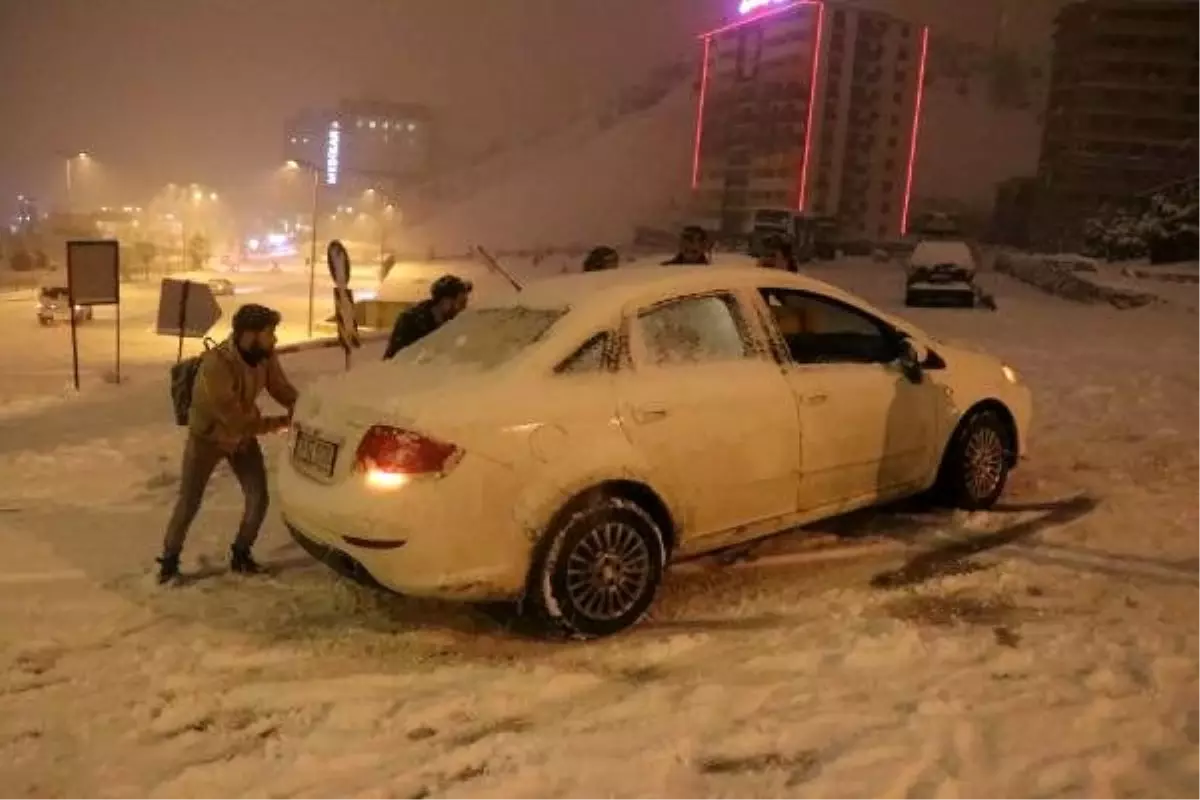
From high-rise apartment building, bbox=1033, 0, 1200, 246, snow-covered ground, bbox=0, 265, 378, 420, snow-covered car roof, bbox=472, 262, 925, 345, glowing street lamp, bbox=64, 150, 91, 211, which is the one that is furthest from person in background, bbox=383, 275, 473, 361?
glowing street lamp, bbox=64, 150, 91, 211

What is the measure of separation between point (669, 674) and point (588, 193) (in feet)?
258

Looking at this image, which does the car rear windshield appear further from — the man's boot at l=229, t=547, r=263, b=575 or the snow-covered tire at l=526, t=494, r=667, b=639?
the man's boot at l=229, t=547, r=263, b=575

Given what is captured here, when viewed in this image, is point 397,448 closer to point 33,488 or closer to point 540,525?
point 540,525

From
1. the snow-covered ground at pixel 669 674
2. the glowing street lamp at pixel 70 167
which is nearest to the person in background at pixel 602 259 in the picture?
the snow-covered ground at pixel 669 674

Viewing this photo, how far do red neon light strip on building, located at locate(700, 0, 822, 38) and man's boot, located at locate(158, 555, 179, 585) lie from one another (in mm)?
48297

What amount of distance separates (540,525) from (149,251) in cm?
6743

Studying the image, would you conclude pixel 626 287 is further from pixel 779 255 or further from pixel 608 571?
pixel 779 255

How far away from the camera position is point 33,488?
766 centimetres

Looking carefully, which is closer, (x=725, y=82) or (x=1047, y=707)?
(x=1047, y=707)

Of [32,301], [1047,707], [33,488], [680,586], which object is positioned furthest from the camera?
[32,301]

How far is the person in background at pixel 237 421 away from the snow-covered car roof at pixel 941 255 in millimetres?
→ 20044

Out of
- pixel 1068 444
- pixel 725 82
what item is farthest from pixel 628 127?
pixel 1068 444

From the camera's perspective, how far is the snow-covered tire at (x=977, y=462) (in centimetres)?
644

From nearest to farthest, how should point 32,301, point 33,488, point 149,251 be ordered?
1. point 33,488
2. point 32,301
3. point 149,251
